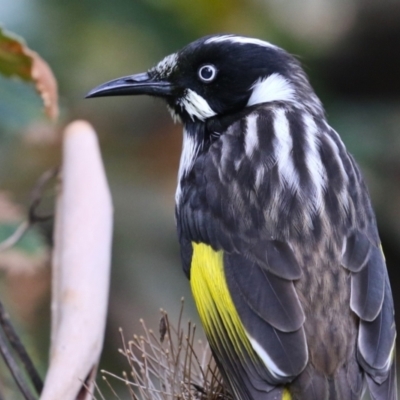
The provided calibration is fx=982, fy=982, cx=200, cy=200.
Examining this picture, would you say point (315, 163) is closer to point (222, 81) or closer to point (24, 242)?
point (222, 81)

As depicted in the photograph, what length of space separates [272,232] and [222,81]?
881 millimetres

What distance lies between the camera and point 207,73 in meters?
3.82

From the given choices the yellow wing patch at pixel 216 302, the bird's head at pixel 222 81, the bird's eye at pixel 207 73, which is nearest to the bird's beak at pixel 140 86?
the bird's head at pixel 222 81

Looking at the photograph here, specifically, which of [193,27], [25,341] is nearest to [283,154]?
[25,341]

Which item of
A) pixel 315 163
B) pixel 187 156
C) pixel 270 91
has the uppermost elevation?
pixel 270 91

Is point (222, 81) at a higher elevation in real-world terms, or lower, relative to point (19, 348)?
higher

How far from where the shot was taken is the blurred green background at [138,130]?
5.68 meters

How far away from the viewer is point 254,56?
3.82 m

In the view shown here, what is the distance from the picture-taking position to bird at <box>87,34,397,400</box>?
290 cm

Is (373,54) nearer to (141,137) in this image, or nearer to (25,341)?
(141,137)

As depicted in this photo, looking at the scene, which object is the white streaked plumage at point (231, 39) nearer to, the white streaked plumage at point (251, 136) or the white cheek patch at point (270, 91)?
the white cheek patch at point (270, 91)

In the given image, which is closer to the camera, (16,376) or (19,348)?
(16,376)

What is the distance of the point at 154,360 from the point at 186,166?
2.73ft

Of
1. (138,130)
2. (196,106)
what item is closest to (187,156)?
(196,106)
